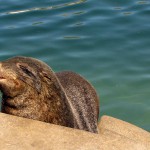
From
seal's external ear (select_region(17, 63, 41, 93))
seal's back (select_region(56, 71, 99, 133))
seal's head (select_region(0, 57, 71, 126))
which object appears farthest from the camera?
seal's back (select_region(56, 71, 99, 133))

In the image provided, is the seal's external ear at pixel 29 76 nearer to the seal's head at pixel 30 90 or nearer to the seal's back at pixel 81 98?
the seal's head at pixel 30 90

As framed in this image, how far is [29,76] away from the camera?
16.1ft

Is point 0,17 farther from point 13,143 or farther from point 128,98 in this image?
point 13,143

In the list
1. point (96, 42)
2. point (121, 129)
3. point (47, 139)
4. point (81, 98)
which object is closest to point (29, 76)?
point (47, 139)

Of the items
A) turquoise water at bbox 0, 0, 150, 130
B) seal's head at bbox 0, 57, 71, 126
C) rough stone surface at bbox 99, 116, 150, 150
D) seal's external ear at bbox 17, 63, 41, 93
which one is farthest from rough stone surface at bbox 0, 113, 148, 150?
turquoise water at bbox 0, 0, 150, 130

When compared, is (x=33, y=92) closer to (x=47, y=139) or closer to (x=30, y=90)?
(x=30, y=90)

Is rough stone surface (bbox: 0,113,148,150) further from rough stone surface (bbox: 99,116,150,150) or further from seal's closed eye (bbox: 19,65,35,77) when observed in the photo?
rough stone surface (bbox: 99,116,150,150)

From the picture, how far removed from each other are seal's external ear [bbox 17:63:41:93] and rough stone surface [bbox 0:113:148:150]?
865mm

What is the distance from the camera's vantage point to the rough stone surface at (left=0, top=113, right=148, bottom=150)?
365cm

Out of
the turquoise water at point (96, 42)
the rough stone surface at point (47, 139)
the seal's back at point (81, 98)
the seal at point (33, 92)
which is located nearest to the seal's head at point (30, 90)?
the seal at point (33, 92)

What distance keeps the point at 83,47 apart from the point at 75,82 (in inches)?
106

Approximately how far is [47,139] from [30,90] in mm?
1189

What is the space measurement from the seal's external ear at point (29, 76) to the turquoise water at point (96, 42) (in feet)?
7.85

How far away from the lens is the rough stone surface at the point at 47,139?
3648mm
